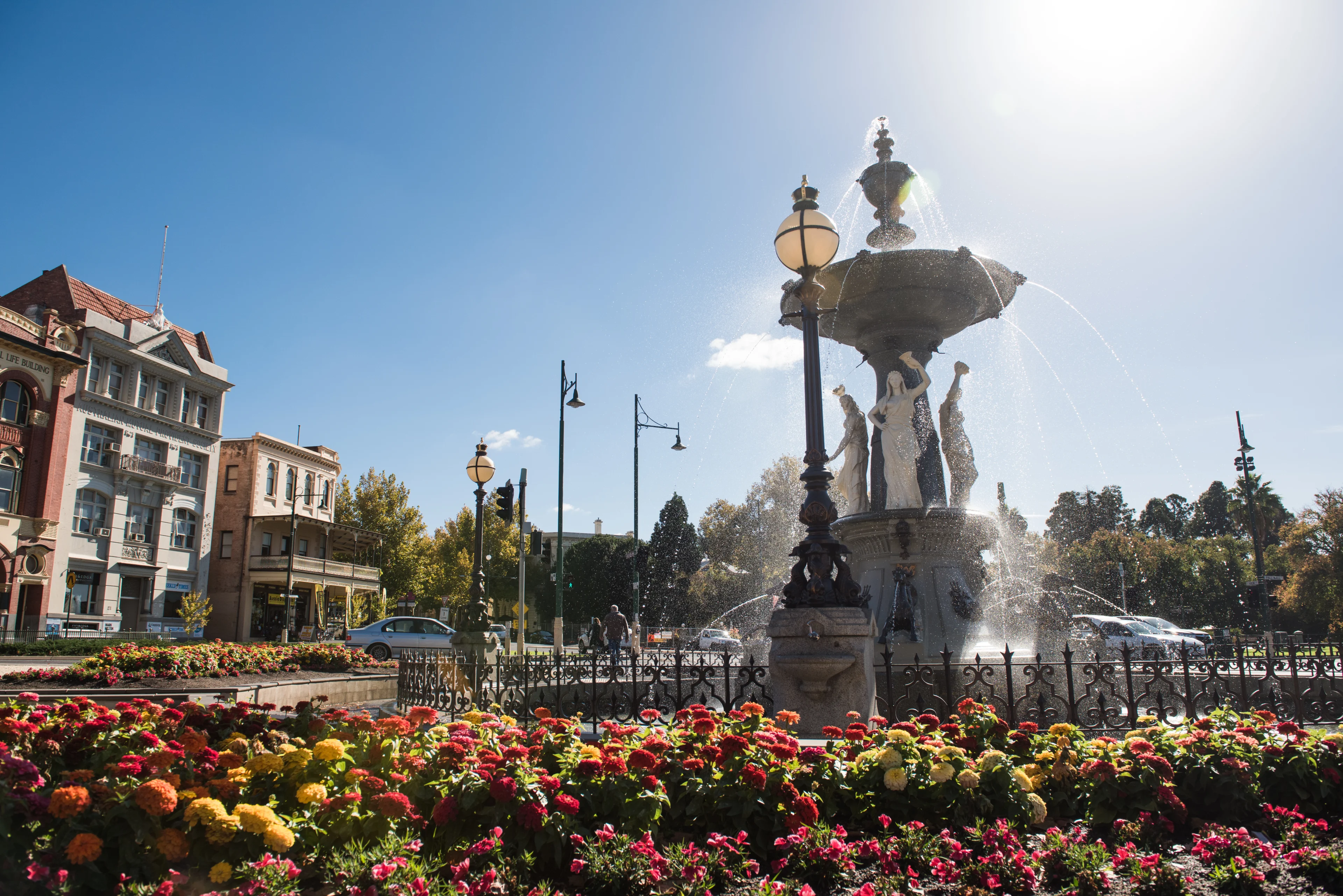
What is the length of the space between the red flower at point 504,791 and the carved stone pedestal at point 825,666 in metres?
3.78

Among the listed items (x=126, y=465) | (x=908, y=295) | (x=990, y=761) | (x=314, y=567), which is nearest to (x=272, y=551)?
(x=314, y=567)

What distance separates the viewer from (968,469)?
1320 cm

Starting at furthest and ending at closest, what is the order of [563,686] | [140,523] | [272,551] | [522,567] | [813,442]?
[272,551], [140,523], [522,567], [563,686], [813,442]

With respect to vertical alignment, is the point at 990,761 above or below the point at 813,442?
below

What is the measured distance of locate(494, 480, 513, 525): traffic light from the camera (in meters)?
15.9

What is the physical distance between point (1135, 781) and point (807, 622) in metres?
2.92

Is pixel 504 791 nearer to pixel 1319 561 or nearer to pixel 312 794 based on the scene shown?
pixel 312 794

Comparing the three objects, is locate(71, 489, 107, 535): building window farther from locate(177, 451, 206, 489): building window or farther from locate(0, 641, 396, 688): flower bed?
locate(0, 641, 396, 688): flower bed

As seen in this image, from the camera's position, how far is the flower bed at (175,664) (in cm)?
1287

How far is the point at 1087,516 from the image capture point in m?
75.1

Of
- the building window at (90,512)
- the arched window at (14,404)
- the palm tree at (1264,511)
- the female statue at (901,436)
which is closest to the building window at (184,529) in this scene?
the building window at (90,512)

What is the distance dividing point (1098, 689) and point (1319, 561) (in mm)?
37684

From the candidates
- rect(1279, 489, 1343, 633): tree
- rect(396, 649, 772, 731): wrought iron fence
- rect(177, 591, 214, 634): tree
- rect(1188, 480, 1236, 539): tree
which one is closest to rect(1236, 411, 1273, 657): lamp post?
rect(1279, 489, 1343, 633): tree

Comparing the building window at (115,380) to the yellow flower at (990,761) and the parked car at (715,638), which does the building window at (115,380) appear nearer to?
the parked car at (715,638)
